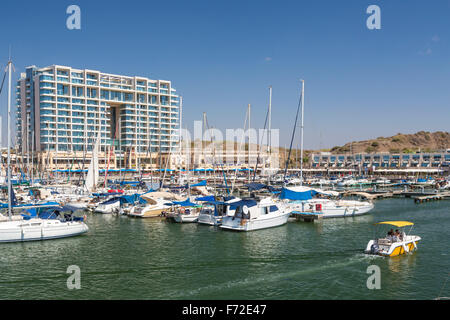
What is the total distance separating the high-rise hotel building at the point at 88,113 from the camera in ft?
429

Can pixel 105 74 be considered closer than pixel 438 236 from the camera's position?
No

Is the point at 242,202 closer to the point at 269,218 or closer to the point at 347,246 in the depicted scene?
the point at 269,218

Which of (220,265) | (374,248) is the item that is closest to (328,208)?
(374,248)

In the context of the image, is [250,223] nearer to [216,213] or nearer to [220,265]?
[216,213]

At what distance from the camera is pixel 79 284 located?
22297 mm

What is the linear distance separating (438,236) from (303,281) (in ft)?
64.1

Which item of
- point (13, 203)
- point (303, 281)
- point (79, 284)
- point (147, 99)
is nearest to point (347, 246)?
point (303, 281)

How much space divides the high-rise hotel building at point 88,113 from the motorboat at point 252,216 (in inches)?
3284

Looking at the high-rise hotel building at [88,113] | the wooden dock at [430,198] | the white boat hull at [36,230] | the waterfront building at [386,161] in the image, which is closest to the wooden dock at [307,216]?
the white boat hull at [36,230]

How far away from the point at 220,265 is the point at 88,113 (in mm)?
126906

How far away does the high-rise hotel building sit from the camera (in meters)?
131

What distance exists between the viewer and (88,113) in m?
141

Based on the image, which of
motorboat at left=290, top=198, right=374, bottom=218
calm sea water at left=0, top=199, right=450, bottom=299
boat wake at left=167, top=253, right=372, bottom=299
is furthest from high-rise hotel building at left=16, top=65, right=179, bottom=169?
boat wake at left=167, top=253, right=372, bottom=299

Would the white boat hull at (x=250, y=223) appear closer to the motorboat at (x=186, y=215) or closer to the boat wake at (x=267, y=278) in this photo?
the motorboat at (x=186, y=215)
